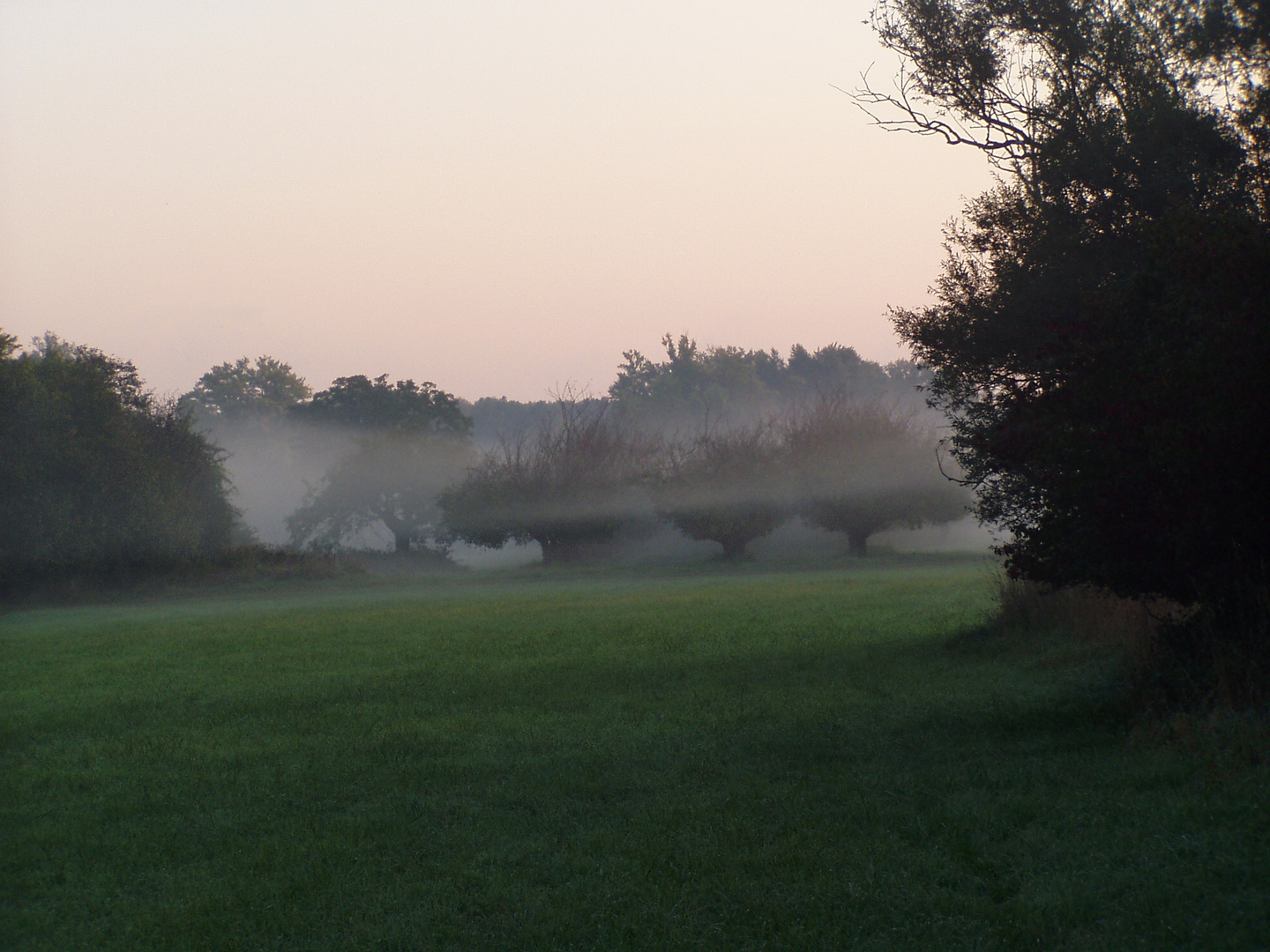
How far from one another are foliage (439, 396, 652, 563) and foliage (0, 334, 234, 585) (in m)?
15.0

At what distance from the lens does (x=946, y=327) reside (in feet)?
49.1

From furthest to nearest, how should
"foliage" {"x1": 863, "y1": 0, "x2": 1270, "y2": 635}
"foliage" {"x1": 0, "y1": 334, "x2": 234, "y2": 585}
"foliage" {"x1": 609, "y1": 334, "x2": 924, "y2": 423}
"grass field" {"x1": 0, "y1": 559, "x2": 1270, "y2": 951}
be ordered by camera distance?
→ "foliage" {"x1": 609, "y1": 334, "x2": 924, "y2": 423} < "foliage" {"x1": 0, "y1": 334, "x2": 234, "y2": 585} < "foliage" {"x1": 863, "y1": 0, "x2": 1270, "y2": 635} < "grass field" {"x1": 0, "y1": 559, "x2": 1270, "y2": 951}

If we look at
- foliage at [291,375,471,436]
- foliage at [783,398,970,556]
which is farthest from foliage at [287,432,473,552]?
foliage at [783,398,970,556]

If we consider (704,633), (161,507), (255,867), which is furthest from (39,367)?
(255,867)

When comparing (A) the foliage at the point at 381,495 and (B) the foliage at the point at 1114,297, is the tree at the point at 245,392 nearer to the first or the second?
(A) the foliage at the point at 381,495

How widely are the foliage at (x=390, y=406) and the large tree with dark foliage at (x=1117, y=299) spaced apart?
68045 mm

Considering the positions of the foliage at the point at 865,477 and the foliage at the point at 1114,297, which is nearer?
the foliage at the point at 1114,297

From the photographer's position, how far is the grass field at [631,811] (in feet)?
18.4

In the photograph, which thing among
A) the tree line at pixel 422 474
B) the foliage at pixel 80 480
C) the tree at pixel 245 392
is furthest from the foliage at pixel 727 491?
the tree at pixel 245 392

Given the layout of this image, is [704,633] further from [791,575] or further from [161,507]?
[161,507]

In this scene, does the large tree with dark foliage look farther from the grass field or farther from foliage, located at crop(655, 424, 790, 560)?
foliage, located at crop(655, 424, 790, 560)

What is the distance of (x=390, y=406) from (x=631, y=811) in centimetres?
7732

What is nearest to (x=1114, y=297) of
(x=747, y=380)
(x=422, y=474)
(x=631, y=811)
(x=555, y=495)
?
(x=631, y=811)

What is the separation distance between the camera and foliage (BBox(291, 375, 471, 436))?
3223 inches
